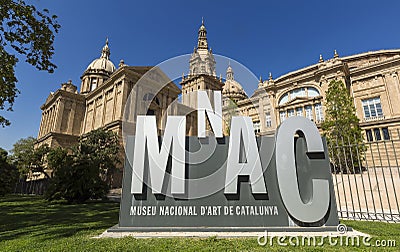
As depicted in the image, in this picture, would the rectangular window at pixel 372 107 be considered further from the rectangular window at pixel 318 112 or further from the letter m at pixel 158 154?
the letter m at pixel 158 154

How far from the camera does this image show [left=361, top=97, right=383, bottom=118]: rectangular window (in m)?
28.4

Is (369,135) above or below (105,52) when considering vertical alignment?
below

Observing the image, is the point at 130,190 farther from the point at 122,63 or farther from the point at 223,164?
the point at 122,63

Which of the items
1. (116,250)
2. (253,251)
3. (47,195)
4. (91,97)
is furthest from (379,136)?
(91,97)

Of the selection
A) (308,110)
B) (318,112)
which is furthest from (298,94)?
(318,112)

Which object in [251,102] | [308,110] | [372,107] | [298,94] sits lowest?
[372,107]

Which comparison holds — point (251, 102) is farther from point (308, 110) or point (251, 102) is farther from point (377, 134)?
point (377, 134)

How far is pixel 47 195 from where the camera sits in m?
15.3

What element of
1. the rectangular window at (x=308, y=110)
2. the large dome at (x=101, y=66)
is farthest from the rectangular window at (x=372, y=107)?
the large dome at (x=101, y=66)

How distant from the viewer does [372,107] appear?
2898cm
